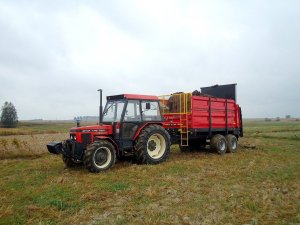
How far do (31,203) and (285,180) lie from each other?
6572 mm

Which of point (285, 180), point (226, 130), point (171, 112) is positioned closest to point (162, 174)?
point (285, 180)

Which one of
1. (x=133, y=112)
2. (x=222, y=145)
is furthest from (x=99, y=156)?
(x=222, y=145)

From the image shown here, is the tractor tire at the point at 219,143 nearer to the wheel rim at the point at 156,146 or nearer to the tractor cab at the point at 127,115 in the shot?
the wheel rim at the point at 156,146

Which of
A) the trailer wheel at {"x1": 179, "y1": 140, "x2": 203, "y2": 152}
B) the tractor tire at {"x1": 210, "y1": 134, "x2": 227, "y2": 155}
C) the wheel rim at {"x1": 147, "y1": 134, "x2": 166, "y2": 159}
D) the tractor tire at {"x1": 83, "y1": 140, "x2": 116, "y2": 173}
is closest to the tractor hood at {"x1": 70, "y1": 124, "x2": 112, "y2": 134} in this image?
the tractor tire at {"x1": 83, "y1": 140, "x2": 116, "y2": 173}

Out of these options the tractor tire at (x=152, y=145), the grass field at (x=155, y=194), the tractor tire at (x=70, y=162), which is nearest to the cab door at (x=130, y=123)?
the tractor tire at (x=152, y=145)

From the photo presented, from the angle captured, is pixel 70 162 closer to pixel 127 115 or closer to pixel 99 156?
pixel 99 156

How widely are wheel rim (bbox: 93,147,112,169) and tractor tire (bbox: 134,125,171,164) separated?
124 cm

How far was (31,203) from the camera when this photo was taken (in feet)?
22.0

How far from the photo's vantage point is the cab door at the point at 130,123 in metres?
10.9

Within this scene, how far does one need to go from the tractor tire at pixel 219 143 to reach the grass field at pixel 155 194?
2970mm

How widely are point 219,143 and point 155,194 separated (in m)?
7.93

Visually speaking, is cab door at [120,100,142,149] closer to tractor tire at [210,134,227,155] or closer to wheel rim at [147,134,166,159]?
wheel rim at [147,134,166,159]

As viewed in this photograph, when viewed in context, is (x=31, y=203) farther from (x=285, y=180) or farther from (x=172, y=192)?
(x=285, y=180)

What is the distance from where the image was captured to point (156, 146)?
474 inches
